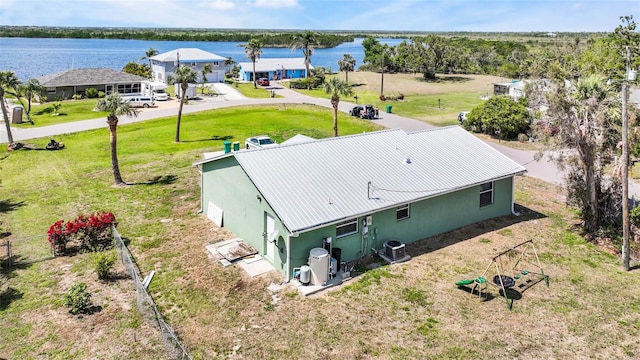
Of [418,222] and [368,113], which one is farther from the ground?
[368,113]

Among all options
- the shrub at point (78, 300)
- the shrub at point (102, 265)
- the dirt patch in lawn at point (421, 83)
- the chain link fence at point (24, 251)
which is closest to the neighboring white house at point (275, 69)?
the dirt patch in lawn at point (421, 83)

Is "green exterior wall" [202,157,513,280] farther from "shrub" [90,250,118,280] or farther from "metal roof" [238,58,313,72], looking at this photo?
"metal roof" [238,58,313,72]

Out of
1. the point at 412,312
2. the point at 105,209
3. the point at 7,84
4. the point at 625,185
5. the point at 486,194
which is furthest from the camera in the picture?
the point at 7,84

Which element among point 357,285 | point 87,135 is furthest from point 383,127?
point 357,285

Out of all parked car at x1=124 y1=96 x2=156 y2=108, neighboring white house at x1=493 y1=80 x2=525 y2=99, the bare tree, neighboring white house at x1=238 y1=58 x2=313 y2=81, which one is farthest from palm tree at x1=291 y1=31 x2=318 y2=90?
the bare tree

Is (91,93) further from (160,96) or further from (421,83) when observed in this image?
(421,83)

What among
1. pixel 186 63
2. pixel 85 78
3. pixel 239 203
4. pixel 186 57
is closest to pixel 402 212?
pixel 239 203
